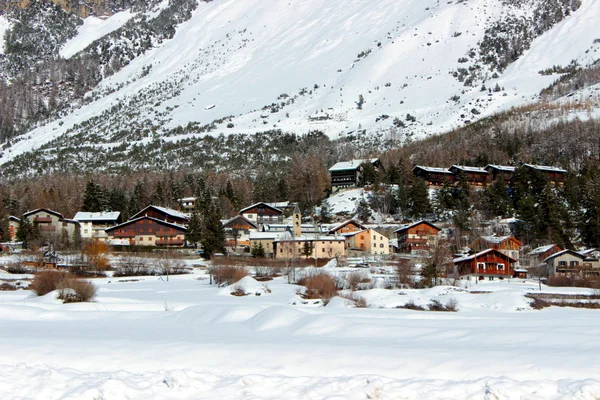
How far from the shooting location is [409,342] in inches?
817

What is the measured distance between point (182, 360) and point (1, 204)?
298ft

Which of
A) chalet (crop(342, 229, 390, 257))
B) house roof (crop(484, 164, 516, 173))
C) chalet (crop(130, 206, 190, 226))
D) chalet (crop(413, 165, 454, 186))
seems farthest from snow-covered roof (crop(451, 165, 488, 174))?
chalet (crop(130, 206, 190, 226))

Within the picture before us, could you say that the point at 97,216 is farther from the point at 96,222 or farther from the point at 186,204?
the point at 186,204

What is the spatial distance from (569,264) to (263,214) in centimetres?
4962

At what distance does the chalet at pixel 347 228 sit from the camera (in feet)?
272

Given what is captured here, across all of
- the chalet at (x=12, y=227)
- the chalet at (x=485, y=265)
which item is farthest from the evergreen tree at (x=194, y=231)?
the chalet at (x=485, y=265)

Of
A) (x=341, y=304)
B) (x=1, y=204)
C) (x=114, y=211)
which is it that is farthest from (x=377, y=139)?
(x=341, y=304)

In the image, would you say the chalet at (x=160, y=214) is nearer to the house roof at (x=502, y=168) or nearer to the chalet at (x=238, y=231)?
the chalet at (x=238, y=231)

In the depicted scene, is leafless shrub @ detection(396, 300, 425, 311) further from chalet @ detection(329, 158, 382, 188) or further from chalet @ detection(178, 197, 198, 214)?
chalet @ detection(178, 197, 198, 214)

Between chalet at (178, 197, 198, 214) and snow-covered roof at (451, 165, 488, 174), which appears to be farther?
chalet at (178, 197, 198, 214)

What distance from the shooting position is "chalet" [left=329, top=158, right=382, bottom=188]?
113 metres

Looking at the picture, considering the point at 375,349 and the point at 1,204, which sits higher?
the point at 1,204

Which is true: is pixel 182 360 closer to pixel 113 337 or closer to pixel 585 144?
pixel 113 337

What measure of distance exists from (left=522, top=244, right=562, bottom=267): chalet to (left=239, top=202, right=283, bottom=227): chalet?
4162 cm
